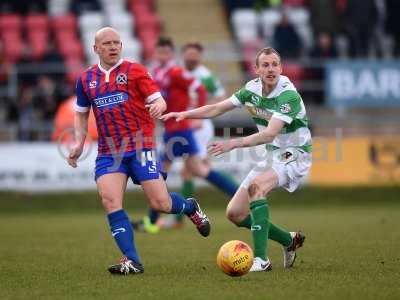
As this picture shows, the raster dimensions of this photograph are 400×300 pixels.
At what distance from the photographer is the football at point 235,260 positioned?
8.62 meters

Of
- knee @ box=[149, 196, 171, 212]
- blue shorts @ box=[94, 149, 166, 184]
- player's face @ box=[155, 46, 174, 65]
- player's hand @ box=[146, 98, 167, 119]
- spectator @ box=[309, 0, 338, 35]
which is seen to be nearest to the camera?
player's hand @ box=[146, 98, 167, 119]

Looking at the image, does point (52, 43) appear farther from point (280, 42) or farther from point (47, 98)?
point (280, 42)

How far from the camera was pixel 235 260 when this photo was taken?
28.2 feet

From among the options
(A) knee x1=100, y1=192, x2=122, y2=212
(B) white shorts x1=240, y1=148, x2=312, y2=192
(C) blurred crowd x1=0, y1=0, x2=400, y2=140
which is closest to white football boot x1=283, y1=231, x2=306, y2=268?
(B) white shorts x1=240, y1=148, x2=312, y2=192

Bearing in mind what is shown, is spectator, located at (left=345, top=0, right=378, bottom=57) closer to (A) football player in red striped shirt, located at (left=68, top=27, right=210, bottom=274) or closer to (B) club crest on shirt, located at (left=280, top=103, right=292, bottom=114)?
(B) club crest on shirt, located at (left=280, top=103, right=292, bottom=114)

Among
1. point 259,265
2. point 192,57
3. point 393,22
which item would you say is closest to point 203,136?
point 192,57

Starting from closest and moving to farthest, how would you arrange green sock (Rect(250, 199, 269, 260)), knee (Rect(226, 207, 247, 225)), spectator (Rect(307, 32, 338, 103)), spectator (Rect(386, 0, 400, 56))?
green sock (Rect(250, 199, 269, 260)) → knee (Rect(226, 207, 247, 225)) → spectator (Rect(307, 32, 338, 103)) → spectator (Rect(386, 0, 400, 56))

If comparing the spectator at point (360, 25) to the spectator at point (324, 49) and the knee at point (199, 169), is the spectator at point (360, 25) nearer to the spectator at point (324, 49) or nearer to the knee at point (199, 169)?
the spectator at point (324, 49)

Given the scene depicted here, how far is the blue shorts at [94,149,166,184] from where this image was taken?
933 centimetres

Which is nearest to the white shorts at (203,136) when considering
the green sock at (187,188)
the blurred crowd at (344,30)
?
the green sock at (187,188)

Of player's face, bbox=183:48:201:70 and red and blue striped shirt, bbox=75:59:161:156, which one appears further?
player's face, bbox=183:48:201:70

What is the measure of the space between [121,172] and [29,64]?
13.2m

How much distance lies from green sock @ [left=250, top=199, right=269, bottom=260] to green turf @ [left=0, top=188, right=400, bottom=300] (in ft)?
0.97

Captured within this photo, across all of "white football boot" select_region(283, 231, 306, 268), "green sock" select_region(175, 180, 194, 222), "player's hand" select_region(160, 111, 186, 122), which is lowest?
"green sock" select_region(175, 180, 194, 222)
